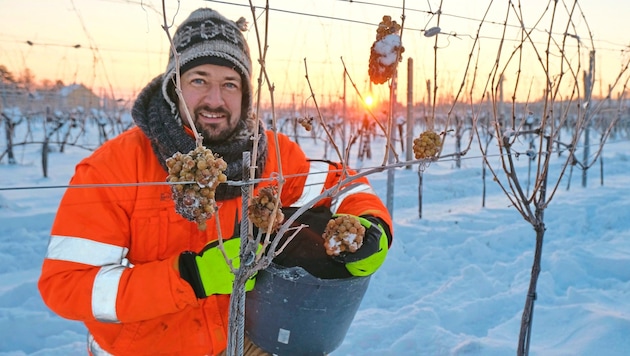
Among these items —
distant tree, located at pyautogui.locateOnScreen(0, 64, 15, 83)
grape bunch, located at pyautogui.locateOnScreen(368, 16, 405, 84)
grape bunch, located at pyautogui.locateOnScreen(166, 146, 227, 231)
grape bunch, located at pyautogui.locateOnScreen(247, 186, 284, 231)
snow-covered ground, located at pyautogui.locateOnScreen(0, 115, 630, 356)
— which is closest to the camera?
grape bunch, located at pyautogui.locateOnScreen(166, 146, 227, 231)

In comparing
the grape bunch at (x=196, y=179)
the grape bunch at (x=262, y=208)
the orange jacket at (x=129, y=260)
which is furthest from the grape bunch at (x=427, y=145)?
the orange jacket at (x=129, y=260)

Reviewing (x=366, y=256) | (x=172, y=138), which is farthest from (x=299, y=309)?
(x=172, y=138)

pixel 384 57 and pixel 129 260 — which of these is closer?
pixel 384 57

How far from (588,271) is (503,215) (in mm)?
2187

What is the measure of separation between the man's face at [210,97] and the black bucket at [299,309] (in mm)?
700

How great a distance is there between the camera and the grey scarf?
1675mm

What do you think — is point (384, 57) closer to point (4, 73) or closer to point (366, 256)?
point (366, 256)

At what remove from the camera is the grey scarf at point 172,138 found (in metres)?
1.67

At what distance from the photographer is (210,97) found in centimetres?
184

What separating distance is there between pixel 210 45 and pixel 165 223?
70 cm

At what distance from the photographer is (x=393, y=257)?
14.3ft

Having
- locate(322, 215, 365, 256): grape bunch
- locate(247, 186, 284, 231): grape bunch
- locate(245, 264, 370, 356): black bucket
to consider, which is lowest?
locate(245, 264, 370, 356): black bucket

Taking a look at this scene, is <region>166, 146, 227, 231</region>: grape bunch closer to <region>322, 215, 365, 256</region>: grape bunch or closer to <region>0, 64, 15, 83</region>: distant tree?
<region>322, 215, 365, 256</region>: grape bunch

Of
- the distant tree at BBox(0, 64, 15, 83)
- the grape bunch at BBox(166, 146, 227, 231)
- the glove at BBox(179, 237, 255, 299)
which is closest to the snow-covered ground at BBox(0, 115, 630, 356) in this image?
the grape bunch at BBox(166, 146, 227, 231)
